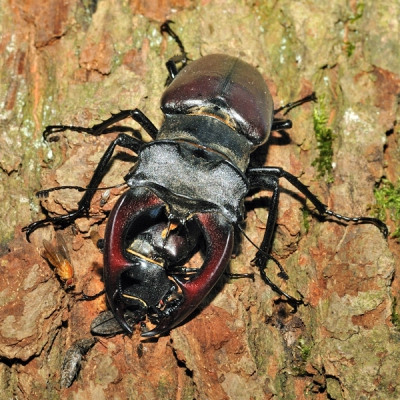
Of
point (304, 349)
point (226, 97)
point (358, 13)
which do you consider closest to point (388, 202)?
point (304, 349)

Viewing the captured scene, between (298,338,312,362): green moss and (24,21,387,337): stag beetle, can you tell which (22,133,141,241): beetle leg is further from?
(298,338,312,362): green moss

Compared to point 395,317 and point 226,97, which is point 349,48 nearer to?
point 226,97

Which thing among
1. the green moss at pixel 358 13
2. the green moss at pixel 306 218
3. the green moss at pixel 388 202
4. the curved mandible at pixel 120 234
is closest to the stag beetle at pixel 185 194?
the curved mandible at pixel 120 234

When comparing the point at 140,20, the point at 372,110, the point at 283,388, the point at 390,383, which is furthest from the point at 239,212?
the point at 140,20

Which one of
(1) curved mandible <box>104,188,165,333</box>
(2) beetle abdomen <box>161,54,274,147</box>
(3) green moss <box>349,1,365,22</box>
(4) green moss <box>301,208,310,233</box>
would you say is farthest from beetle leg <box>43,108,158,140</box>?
(3) green moss <box>349,1,365,22</box>

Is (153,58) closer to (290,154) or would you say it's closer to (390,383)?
(290,154)
